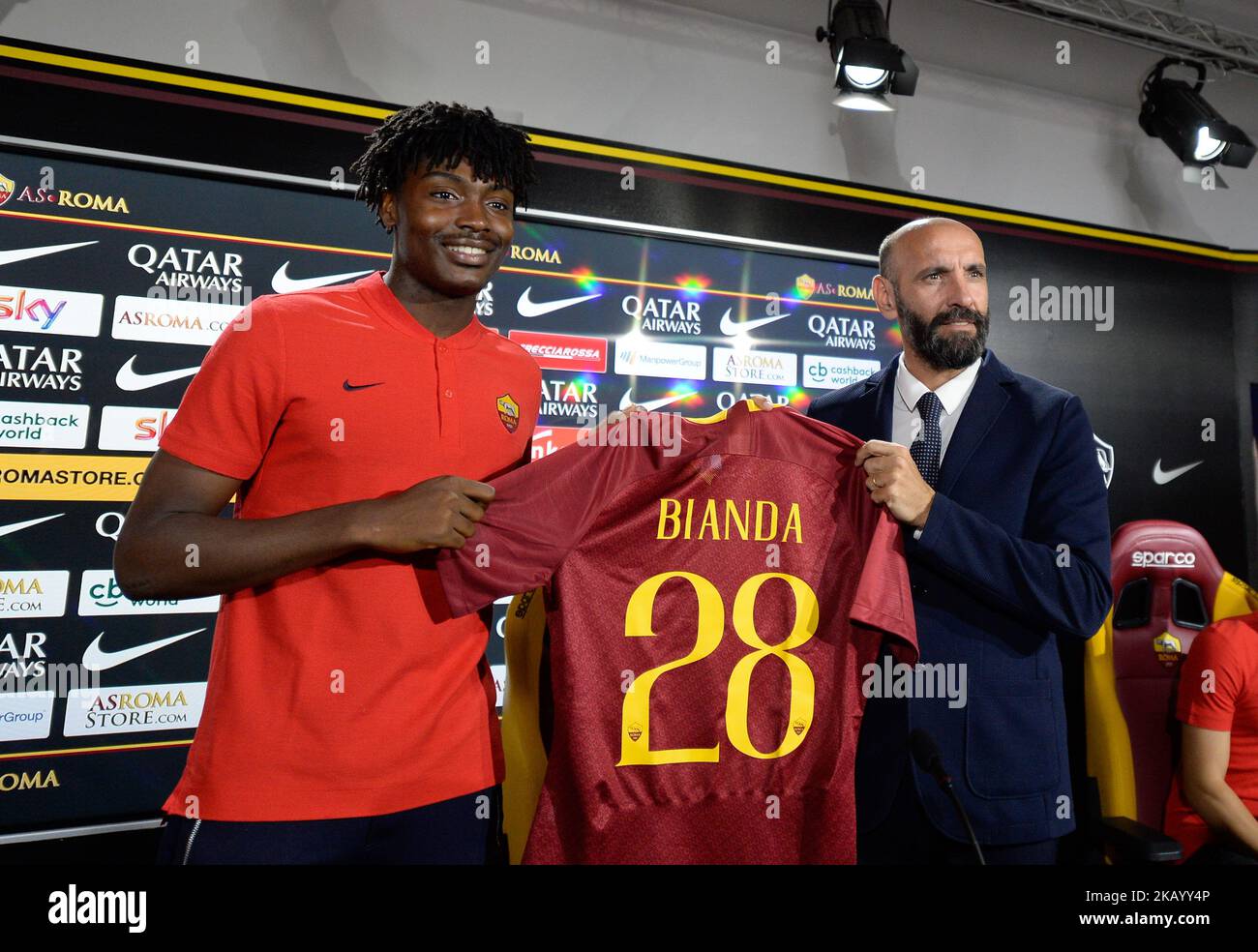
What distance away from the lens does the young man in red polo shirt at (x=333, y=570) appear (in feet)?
3.68

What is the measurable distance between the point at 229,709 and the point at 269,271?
6.03 ft

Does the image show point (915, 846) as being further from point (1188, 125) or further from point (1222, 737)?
point (1188, 125)

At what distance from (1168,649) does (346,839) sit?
101 inches

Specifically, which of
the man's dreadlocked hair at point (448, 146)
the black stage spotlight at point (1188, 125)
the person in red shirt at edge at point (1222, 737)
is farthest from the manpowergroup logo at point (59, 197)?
the black stage spotlight at point (1188, 125)

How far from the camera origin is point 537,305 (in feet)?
9.46

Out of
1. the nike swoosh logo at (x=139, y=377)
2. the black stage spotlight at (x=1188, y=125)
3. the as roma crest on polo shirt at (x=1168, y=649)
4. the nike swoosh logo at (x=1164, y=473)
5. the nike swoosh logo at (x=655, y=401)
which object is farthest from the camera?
the nike swoosh logo at (x=1164, y=473)

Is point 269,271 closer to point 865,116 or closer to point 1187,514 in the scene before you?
point 865,116

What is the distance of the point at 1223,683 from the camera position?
2.16 m

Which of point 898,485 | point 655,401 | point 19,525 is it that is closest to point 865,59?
point 655,401

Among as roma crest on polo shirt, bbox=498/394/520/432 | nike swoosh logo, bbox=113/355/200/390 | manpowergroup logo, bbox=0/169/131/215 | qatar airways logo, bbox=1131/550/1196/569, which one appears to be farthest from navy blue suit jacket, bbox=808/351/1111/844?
manpowergroup logo, bbox=0/169/131/215

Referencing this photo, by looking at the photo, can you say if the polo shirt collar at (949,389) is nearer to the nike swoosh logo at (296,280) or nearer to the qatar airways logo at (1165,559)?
the qatar airways logo at (1165,559)

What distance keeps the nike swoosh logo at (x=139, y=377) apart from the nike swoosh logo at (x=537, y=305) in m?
1.10

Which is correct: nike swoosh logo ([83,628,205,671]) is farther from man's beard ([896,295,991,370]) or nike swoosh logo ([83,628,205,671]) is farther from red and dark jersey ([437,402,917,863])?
man's beard ([896,295,991,370])
